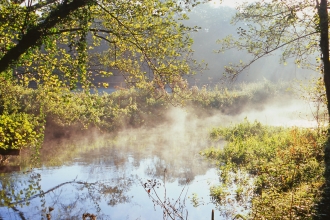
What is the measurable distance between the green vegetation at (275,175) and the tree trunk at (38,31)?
15.6 feet

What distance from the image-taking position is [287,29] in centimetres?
951

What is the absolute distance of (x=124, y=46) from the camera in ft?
27.9

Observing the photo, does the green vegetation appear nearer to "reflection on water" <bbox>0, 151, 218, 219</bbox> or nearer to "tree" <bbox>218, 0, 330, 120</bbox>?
"reflection on water" <bbox>0, 151, 218, 219</bbox>

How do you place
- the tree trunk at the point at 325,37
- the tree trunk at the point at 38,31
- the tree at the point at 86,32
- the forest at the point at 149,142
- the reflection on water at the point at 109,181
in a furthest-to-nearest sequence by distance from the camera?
the tree trunk at the point at 325,37 → the reflection on water at the point at 109,181 → the forest at the point at 149,142 → the tree at the point at 86,32 → the tree trunk at the point at 38,31

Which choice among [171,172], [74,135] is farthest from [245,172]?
[74,135]

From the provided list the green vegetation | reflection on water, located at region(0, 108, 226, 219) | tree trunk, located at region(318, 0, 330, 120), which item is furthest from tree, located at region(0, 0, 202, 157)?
tree trunk, located at region(318, 0, 330, 120)

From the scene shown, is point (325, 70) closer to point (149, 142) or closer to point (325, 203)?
point (325, 203)

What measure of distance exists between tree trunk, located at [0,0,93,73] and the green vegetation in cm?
476

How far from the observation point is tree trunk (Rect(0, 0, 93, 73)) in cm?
647

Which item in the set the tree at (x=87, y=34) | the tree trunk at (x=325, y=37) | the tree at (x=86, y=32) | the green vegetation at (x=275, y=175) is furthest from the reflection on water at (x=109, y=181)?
the tree trunk at (x=325, y=37)

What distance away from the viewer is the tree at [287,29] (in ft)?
28.4

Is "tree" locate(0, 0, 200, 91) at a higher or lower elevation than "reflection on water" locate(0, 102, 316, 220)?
higher

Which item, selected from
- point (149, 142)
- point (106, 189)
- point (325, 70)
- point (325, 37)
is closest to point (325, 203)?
point (325, 70)

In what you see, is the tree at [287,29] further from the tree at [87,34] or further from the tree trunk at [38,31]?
the tree trunk at [38,31]
